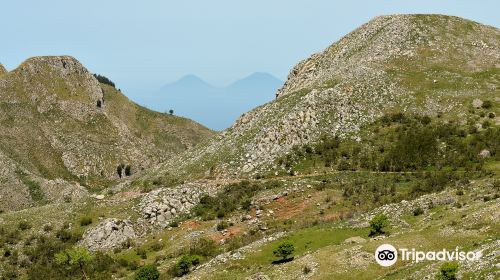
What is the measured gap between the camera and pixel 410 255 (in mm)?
33688

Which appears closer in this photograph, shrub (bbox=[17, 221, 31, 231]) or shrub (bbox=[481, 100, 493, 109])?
shrub (bbox=[17, 221, 31, 231])

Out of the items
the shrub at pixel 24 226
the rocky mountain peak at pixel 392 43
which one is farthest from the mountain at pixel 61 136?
the rocky mountain peak at pixel 392 43

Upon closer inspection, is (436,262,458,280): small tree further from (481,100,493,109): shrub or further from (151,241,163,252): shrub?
(481,100,493,109): shrub

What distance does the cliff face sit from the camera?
76000mm

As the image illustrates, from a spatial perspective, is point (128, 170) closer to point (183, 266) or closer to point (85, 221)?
point (85, 221)

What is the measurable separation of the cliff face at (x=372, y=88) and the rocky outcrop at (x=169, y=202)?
7.87 m

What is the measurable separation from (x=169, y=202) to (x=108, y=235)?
29.8ft

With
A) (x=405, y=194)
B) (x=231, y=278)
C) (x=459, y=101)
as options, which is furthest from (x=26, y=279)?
(x=459, y=101)

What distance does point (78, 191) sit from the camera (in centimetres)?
10175

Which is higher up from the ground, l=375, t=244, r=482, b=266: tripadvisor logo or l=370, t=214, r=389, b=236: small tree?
l=370, t=214, r=389, b=236: small tree

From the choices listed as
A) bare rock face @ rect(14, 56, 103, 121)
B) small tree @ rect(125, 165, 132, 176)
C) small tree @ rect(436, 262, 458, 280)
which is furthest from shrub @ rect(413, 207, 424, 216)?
bare rock face @ rect(14, 56, 103, 121)

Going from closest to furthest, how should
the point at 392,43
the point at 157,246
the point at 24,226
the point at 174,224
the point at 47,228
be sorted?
the point at 157,246
the point at 47,228
the point at 24,226
the point at 174,224
the point at 392,43

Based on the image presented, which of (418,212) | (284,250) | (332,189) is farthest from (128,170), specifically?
(418,212)

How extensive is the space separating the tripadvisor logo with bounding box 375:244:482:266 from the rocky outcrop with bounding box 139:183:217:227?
3220 cm
